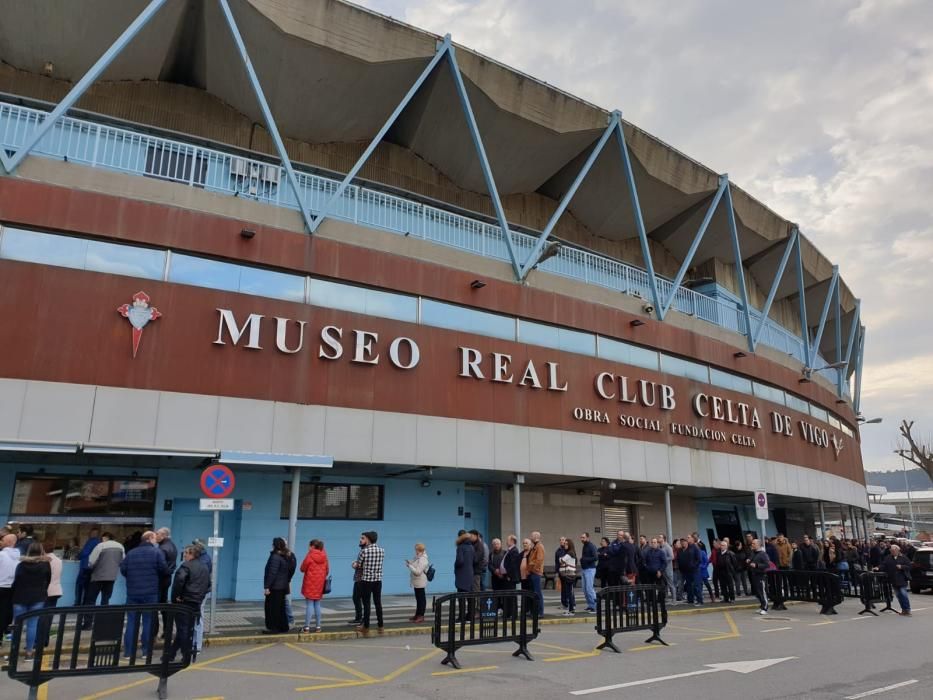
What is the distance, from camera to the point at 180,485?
1459 centimetres

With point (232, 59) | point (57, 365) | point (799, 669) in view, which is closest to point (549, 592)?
point (799, 669)

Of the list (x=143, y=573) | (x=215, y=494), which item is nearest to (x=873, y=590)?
(x=215, y=494)

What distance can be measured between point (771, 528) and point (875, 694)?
2707 centimetres

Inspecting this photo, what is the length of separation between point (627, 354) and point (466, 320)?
5.87 m

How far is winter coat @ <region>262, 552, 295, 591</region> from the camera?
10.4 metres

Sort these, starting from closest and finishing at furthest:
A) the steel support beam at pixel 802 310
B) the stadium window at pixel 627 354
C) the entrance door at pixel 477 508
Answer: the entrance door at pixel 477 508 < the stadium window at pixel 627 354 < the steel support beam at pixel 802 310

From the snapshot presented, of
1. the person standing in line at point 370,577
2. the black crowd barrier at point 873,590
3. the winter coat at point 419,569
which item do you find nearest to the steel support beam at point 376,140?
the person standing in line at point 370,577

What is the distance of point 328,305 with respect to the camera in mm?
14898

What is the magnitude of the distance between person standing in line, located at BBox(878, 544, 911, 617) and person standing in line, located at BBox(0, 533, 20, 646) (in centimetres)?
1665

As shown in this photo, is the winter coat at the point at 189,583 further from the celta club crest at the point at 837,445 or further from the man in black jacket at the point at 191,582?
the celta club crest at the point at 837,445

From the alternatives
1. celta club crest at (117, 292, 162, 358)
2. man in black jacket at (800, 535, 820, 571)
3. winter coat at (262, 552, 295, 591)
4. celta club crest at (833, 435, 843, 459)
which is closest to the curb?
winter coat at (262, 552, 295, 591)

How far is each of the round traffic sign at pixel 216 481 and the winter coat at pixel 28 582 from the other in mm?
2304

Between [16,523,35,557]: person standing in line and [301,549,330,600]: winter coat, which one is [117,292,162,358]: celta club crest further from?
[301,549,330,600]: winter coat

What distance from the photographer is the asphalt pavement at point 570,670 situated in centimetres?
695
